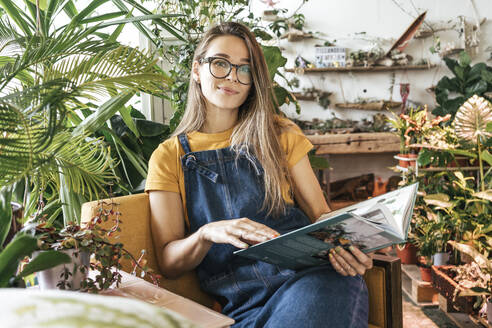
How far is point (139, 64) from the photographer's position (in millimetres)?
1063

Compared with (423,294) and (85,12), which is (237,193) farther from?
(423,294)

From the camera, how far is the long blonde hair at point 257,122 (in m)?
1.37

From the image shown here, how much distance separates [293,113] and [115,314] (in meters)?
5.10

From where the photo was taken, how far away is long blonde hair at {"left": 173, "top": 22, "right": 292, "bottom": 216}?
4.49ft

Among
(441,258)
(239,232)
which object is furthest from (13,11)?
(441,258)

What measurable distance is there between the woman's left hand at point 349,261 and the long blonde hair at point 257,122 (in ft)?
1.04

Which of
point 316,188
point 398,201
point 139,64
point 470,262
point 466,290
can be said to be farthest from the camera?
point 470,262

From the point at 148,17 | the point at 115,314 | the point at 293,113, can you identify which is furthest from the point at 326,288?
the point at 293,113

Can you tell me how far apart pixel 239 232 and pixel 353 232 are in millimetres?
268

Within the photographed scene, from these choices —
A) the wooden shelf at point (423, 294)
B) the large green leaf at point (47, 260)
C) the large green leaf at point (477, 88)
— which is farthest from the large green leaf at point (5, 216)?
the large green leaf at point (477, 88)

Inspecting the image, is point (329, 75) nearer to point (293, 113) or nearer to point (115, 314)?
point (293, 113)

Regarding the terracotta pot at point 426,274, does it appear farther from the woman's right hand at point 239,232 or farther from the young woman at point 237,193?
the woman's right hand at point 239,232

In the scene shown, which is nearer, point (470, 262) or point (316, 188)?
point (316, 188)

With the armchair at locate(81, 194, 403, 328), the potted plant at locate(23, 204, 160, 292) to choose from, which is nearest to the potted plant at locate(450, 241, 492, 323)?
the armchair at locate(81, 194, 403, 328)
